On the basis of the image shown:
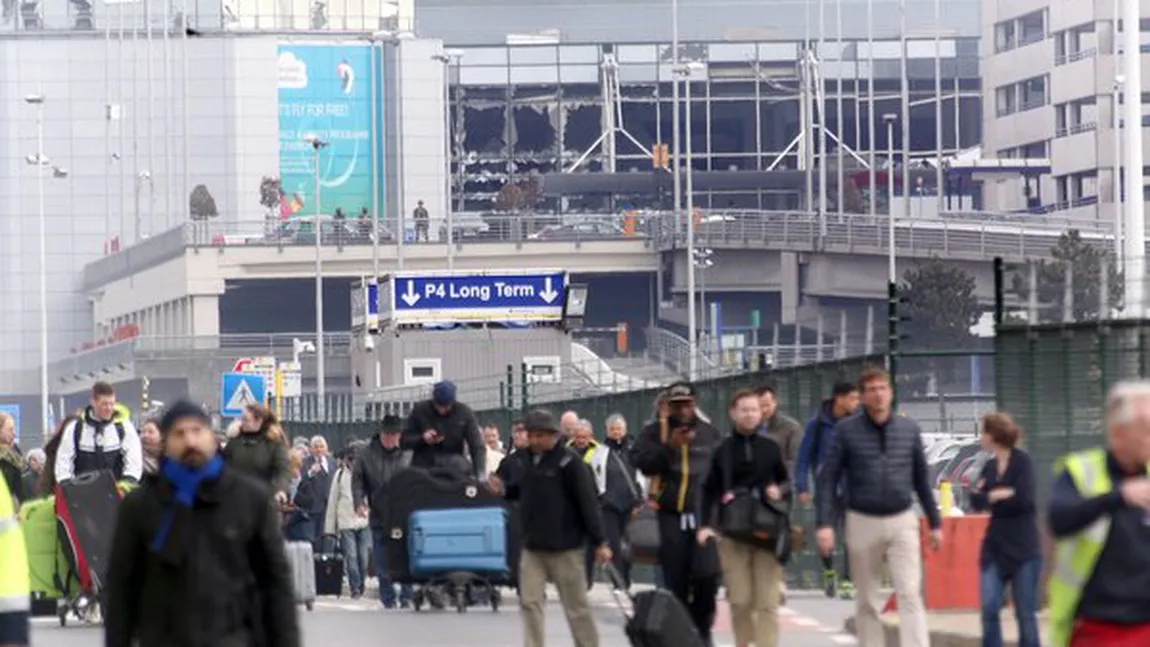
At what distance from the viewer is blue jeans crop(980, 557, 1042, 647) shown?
18.3 meters

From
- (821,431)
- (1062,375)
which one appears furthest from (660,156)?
(1062,375)

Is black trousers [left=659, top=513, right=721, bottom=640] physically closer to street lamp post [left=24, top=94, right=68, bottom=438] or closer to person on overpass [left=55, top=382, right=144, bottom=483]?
person on overpass [left=55, top=382, right=144, bottom=483]

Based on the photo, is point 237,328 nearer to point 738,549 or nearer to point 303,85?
point 303,85

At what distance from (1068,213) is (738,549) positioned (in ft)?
351

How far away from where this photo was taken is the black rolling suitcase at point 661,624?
650 inches

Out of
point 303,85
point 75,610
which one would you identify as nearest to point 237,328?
point 303,85

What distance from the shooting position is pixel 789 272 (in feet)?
366

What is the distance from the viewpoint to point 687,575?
1831 centimetres

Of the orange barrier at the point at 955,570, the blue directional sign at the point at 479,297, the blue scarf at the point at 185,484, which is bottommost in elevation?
the orange barrier at the point at 955,570

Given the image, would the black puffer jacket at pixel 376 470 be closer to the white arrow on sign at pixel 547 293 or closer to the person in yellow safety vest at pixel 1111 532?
the person in yellow safety vest at pixel 1111 532

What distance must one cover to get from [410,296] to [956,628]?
55123mm

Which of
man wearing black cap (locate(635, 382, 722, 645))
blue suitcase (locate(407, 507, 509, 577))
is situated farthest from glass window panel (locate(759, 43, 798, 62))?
man wearing black cap (locate(635, 382, 722, 645))

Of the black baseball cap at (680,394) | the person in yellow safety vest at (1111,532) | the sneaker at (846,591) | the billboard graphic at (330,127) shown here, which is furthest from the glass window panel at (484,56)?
the person in yellow safety vest at (1111,532)

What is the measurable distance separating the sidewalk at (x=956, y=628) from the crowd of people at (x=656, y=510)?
1.53 ft
